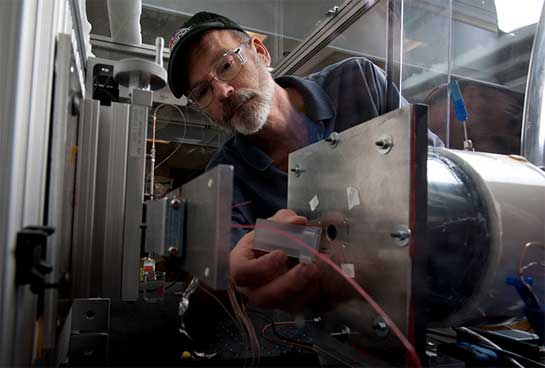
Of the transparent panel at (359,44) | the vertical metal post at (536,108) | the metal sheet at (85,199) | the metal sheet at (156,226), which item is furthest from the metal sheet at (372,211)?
the transparent panel at (359,44)

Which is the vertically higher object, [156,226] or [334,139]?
[334,139]

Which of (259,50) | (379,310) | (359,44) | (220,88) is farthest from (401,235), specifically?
(359,44)

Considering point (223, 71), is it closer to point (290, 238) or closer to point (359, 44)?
point (359, 44)

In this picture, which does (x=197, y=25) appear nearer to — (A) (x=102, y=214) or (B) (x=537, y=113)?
(A) (x=102, y=214)

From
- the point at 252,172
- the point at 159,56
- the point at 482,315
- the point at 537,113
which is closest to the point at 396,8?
the point at 537,113

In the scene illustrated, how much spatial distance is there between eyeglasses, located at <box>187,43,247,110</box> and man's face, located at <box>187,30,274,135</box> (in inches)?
0.5

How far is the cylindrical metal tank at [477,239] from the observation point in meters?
0.59

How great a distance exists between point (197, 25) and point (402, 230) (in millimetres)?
1180

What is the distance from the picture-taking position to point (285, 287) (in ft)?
2.41

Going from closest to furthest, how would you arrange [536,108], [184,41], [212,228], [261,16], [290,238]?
1. [212,228]
2. [290,238]
3. [536,108]
4. [184,41]
5. [261,16]

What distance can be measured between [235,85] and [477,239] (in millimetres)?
1090

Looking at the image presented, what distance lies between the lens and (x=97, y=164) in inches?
29.8

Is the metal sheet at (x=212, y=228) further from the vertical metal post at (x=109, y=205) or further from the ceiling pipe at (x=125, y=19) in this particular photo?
the ceiling pipe at (x=125, y=19)

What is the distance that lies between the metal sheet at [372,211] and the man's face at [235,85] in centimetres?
73
